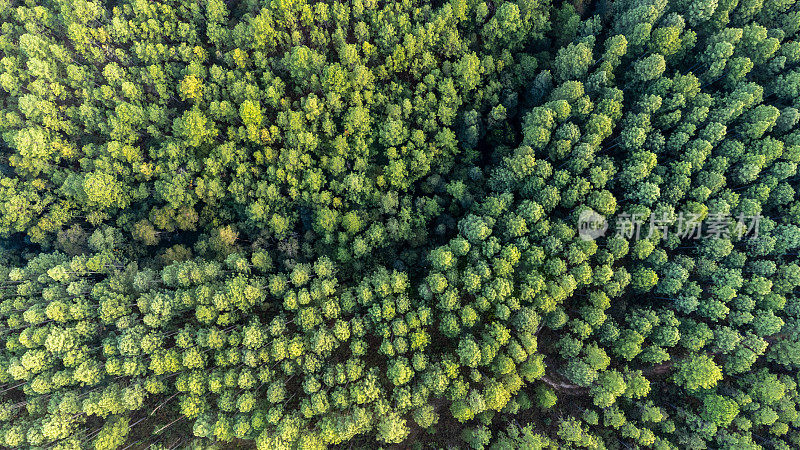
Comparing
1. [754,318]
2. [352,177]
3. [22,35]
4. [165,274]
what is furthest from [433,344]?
[22,35]

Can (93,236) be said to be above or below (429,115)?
below

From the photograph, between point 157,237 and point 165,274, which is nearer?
point 165,274

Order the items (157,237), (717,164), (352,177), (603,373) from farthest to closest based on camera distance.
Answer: (157,237) → (352,177) → (717,164) → (603,373)

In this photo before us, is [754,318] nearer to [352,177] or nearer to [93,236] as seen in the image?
[352,177]

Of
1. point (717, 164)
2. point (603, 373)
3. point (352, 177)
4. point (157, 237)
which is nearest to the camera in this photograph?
point (603, 373)

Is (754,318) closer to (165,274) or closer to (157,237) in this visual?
(165,274)

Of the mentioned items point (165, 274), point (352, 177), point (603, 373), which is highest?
point (352, 177)
